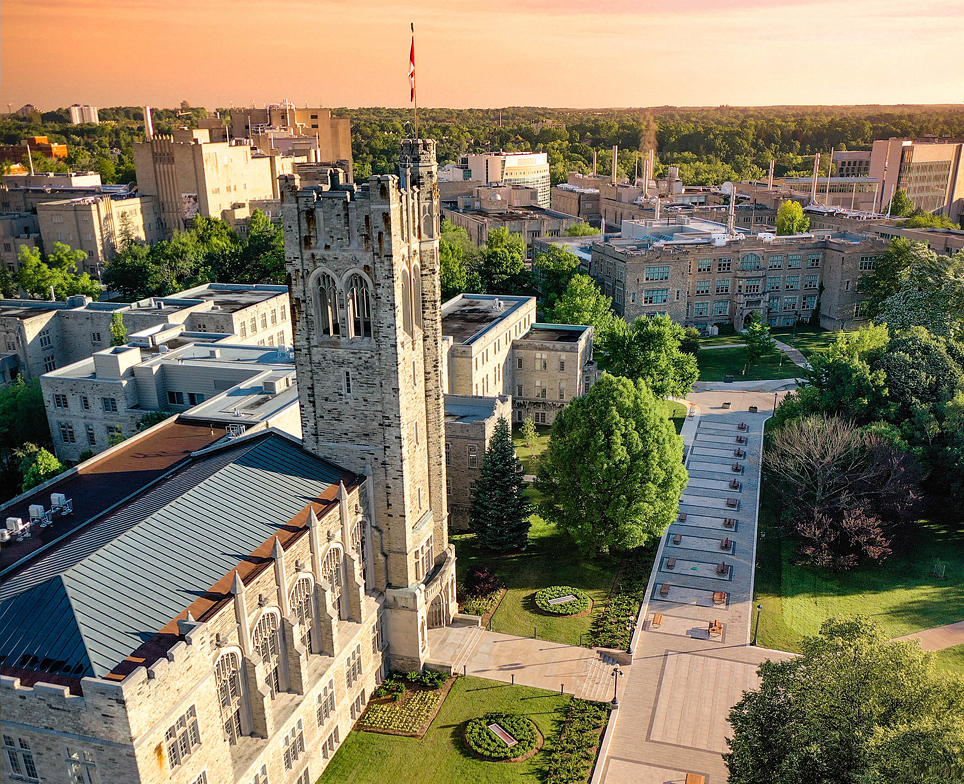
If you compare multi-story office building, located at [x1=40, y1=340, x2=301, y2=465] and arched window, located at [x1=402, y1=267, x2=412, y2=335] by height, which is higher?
arched window, located at [x1=402, y1=267, x2=412, y2=335]

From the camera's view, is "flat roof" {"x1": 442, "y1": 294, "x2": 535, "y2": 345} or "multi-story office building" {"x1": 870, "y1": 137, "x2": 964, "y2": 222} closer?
"flat roof" {"x1": 442, "y1": 294, "x2": 535, "y2": 345}

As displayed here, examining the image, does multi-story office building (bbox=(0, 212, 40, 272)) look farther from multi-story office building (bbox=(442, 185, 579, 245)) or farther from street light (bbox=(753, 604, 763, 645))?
street light (bbox=(753, 604, 763, 645))

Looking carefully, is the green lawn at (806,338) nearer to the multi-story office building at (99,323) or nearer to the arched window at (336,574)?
the multi-story office building at (99,323)

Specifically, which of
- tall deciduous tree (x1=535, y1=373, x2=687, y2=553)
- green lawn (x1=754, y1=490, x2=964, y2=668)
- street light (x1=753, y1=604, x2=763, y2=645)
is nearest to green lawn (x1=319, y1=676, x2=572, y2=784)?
street light (x1=753, y1=604, x2=763, y2=645)

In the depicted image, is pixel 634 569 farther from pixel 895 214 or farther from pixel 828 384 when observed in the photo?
pixel 895 214

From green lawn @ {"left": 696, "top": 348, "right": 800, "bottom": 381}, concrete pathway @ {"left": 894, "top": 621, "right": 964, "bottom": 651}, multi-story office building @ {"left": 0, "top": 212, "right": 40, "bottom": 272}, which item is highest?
multi-story office building @ {"left": 0, "top": 212, "right": 40, "bottom": 272}

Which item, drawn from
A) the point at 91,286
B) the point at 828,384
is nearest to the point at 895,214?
the point at 828,384
